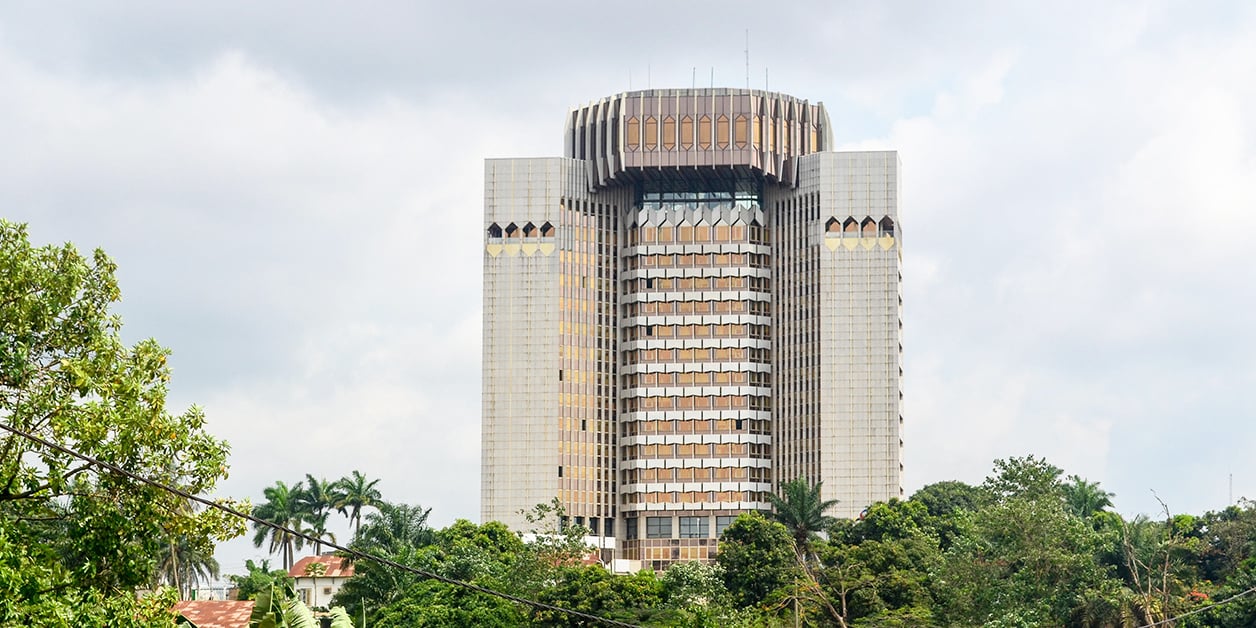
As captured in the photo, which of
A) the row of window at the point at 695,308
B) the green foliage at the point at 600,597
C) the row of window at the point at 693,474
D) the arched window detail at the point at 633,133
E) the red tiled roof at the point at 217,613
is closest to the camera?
the green foliage at the point at 600,597

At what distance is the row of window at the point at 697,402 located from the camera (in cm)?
16562

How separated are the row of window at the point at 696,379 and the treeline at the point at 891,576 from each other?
3782cm

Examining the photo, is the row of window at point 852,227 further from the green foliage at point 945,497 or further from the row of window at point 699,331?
the green foliage at point 945,497

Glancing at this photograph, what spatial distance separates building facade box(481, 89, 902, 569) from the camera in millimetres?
161000

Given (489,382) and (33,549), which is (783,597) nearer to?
(489,382)

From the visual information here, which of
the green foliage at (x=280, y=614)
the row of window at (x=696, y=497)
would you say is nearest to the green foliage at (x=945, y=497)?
the row of window at (x=696, y=497)

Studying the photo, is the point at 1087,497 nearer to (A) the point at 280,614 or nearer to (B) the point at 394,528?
(B) the point at 394,528

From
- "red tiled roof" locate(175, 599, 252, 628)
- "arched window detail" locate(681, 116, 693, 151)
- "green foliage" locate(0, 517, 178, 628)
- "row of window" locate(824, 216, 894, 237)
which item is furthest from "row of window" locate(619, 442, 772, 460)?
"green foliage" locate(0, 517, 178, 628)

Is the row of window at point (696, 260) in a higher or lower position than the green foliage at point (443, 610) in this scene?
higher

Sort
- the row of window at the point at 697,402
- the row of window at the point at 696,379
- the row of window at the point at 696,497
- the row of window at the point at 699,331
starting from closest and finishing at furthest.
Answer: the row of window at the point at 696,497 → the row of window at the point at 697,402 → the row of window at the point at 696,379 → the row of window at the point at 699,331

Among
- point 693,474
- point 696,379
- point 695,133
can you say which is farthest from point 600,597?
point 695,133

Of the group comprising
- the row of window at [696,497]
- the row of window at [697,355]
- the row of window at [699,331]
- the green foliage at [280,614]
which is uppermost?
the row of window at [699,331]

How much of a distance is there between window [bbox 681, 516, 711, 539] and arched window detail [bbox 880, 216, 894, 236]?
30279mm

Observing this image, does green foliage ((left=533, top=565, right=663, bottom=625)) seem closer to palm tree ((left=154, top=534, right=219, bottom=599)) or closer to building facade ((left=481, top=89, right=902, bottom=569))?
palm tree ((left=154, top=534, right=219, bottom=599))
